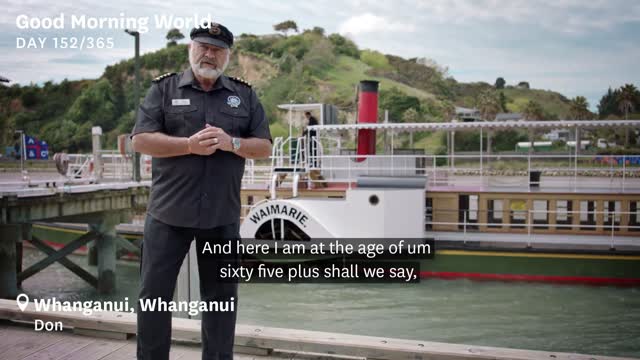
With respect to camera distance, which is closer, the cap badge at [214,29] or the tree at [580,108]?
the cap badge at [214,29]

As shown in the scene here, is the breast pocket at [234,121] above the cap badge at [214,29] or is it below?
below

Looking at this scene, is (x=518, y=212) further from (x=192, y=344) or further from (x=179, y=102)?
(x=179, y=102)

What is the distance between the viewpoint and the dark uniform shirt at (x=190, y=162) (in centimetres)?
231

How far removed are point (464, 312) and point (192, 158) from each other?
8944 millimetres

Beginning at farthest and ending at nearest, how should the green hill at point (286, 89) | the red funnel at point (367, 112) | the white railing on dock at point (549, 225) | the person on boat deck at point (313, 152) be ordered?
1. the green hill at point (286, 89)
2. the red funnel at point (367, 112)
3. the person on boat deck at point (313, 152)
4. the white railing on dock at point (549, 225)

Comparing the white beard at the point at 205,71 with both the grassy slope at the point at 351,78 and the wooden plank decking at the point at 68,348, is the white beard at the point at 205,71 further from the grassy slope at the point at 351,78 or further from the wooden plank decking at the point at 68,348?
the grassy slope at the point at 351,78

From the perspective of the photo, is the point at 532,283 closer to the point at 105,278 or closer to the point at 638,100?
the point at 105,278

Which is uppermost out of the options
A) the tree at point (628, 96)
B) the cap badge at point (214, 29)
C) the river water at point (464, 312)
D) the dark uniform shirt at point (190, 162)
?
the tree at point (628, 96)

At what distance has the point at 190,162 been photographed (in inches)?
90.5

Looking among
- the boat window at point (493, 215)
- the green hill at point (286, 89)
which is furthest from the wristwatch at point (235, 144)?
the green hill at point (286, 89)

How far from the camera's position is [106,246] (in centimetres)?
1335

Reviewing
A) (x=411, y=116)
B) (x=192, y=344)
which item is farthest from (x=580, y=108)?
(x=192, y=344)

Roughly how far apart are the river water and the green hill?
116 ft

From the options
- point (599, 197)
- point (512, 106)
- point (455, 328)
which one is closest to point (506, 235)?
point (599, 197)
